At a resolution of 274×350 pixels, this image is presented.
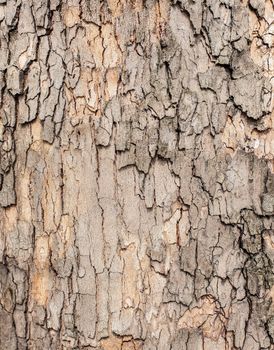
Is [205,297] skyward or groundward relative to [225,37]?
groundward

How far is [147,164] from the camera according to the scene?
1500mm

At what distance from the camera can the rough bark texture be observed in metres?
1.49

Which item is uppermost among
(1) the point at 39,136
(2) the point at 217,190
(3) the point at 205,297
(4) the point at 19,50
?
(4) the point at 19,50

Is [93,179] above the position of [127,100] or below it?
below

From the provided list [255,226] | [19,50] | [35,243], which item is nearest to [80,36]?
[19,50]

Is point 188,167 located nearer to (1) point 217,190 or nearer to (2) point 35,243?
(1) point 217,190

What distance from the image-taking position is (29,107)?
1527 mm

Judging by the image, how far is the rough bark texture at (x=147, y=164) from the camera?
1490 mm

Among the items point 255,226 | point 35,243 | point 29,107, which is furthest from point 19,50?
point 255,226

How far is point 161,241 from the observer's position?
1.51 m

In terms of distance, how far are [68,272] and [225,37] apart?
72 cm

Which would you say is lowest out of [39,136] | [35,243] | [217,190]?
[35,243]

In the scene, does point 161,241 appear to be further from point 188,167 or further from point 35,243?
point 35,243

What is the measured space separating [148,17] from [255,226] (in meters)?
0.59
